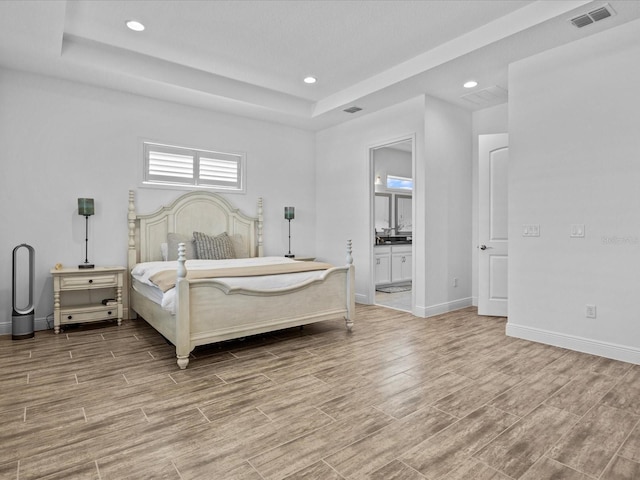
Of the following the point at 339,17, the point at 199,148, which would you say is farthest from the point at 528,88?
the point at 199,148

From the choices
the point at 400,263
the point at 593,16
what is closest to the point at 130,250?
the point at 400,263

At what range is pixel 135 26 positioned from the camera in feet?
11.4

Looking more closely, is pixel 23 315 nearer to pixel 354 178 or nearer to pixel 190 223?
pixel 190 223

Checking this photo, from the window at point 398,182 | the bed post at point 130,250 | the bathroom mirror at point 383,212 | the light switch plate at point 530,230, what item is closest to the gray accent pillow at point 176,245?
the bed post at point 130,250

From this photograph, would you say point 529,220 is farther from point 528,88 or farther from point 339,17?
point 339,17

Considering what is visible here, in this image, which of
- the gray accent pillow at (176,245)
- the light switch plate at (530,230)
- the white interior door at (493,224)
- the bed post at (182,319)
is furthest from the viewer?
the gray accent pillow at (176,245)

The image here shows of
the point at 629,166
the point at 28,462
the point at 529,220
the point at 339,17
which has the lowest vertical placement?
the point at 28,462

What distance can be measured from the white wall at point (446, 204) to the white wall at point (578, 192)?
1056 mm

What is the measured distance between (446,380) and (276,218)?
12.7 feet

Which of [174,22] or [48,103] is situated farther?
[48,103]

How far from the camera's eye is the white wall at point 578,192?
10.1 ft

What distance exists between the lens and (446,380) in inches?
107

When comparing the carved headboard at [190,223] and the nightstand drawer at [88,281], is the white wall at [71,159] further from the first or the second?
the nightstand drawer at [88,281]

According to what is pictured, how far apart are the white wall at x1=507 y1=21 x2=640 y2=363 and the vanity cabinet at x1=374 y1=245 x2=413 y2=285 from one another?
9.96 ft
